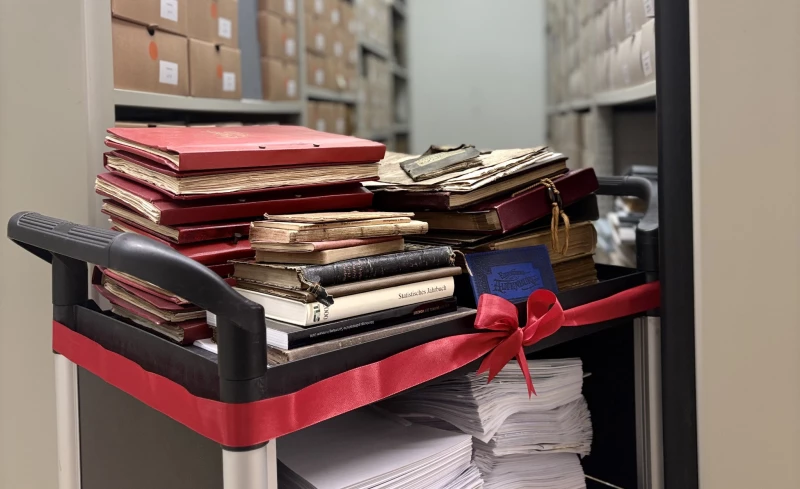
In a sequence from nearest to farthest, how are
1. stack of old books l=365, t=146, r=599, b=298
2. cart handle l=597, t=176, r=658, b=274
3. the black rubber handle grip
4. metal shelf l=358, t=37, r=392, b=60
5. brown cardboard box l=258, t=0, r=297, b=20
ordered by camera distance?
the black rubber handle grip
stack of old books l=365, t=146, r=599, b=298
cart handle l=597, t=176, r=658, b=274
brown cardboard box l=258, t=0, r=297, b=20
metal shelf l=358, t=37, r=392, b=60

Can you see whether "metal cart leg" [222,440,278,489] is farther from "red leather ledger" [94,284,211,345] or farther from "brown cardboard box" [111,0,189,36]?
"brown cardboard box" [111,0,189,36]

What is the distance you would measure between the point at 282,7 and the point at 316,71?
478 millimetres

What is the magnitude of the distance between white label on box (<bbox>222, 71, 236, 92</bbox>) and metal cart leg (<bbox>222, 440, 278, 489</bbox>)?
1488 mm

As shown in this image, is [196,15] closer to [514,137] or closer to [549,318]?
[549,318]

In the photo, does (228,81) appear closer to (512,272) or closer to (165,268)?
(512,272)

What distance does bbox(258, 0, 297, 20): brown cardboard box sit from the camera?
2342mm

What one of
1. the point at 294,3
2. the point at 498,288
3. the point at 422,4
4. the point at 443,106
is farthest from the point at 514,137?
the point at 498,288

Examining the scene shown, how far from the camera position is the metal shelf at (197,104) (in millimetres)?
1399

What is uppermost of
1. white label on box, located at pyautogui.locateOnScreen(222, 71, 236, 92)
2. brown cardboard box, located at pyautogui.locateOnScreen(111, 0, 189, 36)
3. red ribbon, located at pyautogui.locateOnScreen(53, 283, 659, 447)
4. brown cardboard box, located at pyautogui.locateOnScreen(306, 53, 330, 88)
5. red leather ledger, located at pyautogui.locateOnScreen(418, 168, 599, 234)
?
brown cardboard box, located at pyautogui.locateOnScreen(306, 53, 330, 88)

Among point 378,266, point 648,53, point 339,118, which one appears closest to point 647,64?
point 648,53

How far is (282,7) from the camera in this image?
2.46 m

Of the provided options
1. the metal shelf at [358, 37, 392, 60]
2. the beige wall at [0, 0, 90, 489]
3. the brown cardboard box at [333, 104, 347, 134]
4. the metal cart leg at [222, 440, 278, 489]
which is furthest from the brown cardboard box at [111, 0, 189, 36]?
the metal shelf at [358, 37, 392, 60]

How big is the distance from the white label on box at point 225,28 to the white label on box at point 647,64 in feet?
3.62

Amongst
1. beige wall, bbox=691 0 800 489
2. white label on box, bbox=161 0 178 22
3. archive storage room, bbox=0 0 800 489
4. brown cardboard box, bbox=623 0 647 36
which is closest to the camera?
archive storage room, bbox=0 0 800 489
